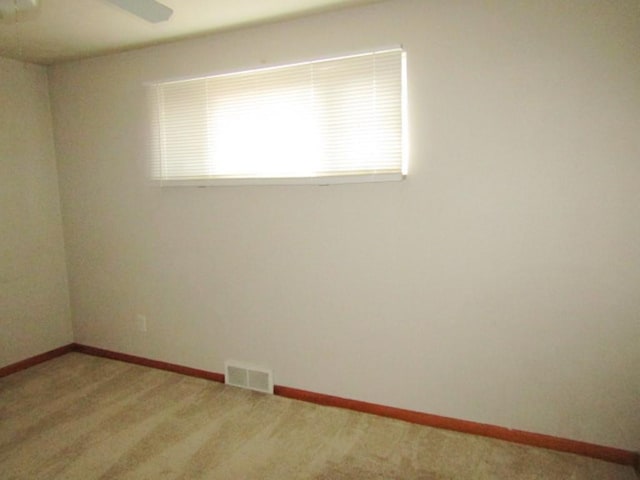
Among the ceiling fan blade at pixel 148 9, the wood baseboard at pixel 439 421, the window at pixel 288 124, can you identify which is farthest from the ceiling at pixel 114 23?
the wood baseboard at pixel 439 421

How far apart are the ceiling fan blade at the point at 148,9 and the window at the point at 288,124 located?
22.2 inches

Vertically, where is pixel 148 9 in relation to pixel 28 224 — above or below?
above

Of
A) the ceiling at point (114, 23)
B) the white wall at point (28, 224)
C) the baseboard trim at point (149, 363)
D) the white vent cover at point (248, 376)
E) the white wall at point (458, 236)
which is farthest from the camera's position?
the white wall at point (28, 224)

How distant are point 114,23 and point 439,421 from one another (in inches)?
127

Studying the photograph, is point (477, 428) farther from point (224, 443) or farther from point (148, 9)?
point (148, 9)

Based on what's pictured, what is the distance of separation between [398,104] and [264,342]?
6.07ft

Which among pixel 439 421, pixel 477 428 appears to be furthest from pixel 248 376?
pixel 477 428

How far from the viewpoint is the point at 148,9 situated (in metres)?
2.07

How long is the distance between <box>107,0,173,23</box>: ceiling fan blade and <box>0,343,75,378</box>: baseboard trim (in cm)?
296

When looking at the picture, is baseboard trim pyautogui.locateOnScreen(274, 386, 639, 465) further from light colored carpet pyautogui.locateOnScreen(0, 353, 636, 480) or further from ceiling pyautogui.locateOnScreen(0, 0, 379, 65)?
ceiling pyautogui.locateOnScreen(0, 0, 379, 65)

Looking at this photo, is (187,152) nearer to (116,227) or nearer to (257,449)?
(116,227)

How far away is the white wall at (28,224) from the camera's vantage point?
309 cm

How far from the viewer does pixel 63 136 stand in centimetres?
337

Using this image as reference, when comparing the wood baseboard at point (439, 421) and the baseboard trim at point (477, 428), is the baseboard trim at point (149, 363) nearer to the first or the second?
the wood baseboard at point (439, 421)
